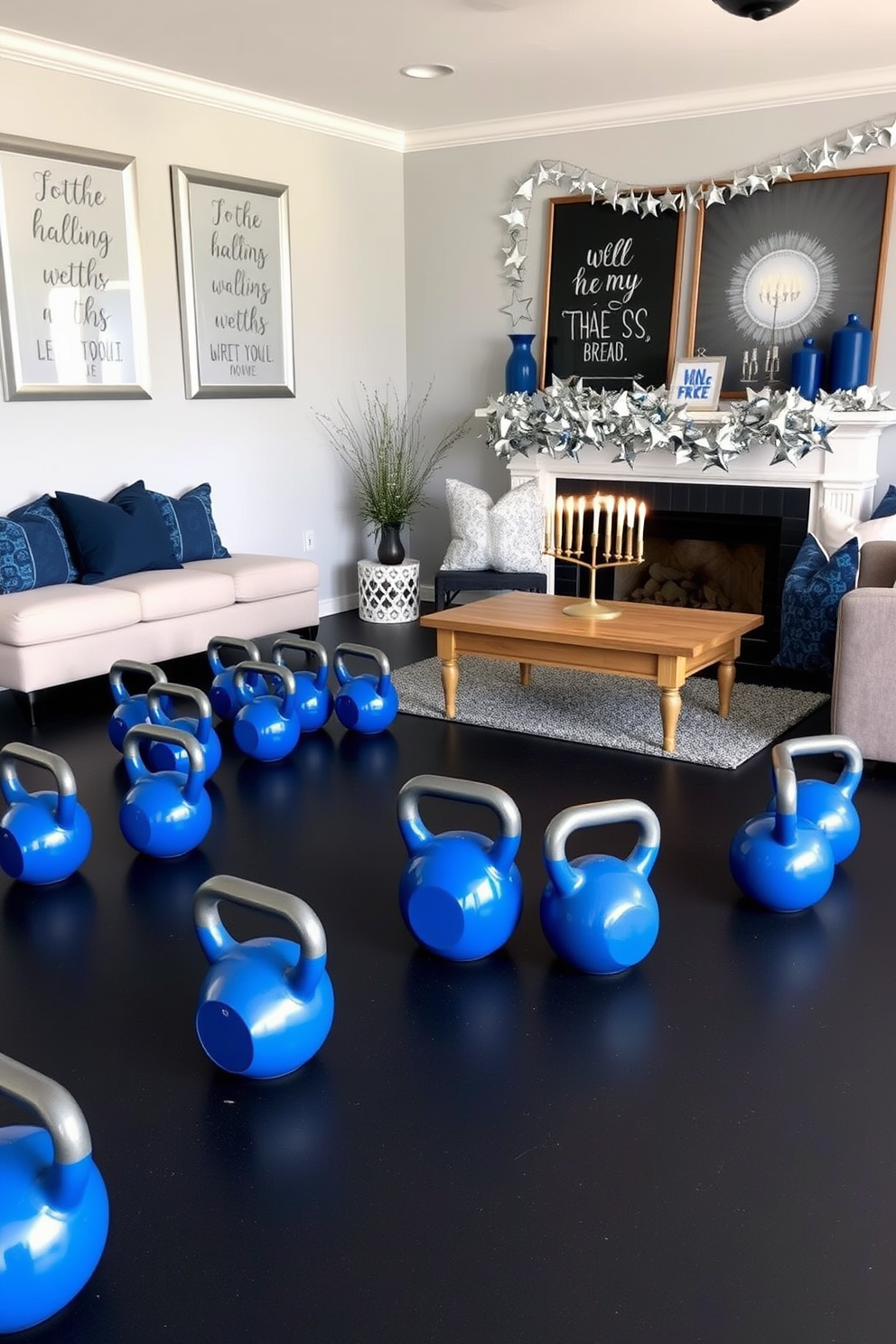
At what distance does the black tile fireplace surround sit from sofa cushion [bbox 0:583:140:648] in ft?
7.58

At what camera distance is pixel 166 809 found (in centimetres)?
299

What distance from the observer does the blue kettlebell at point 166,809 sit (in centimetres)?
→ 298

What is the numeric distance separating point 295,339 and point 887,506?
3205 mm

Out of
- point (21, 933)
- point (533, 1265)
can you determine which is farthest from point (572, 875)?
point (21, 933)

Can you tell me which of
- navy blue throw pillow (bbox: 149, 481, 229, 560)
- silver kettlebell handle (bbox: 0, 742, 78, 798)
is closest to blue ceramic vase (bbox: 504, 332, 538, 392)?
navy blue throw pillow (bbox: 149, 481, 229, 560)

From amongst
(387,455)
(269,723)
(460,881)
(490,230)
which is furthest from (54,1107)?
(490,230)

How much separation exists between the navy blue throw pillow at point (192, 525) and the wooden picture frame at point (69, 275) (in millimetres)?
521

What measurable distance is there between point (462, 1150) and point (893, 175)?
16.4ft

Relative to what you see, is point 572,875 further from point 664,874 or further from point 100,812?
point 100,812

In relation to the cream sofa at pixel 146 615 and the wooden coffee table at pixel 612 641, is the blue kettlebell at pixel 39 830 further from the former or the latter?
the wooden coffee table at pixel 612 641

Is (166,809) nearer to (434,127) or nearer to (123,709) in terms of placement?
(123,709)

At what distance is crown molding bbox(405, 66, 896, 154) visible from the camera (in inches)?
207

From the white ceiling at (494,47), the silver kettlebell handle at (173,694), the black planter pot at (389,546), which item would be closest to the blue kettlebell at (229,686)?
the silver kettlebell handle at (173,694)

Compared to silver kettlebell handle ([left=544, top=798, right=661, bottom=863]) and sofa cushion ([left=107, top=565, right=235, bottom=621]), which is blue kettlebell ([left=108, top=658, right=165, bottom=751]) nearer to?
sofa cushion ([left=107, top=565, right=235, bottom=621])
